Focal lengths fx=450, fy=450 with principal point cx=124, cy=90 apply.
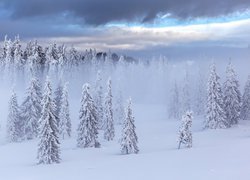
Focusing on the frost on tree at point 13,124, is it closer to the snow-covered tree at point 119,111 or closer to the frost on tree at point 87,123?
the frost on tree at point 87,123

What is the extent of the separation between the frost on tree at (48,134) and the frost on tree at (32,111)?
27.7 m

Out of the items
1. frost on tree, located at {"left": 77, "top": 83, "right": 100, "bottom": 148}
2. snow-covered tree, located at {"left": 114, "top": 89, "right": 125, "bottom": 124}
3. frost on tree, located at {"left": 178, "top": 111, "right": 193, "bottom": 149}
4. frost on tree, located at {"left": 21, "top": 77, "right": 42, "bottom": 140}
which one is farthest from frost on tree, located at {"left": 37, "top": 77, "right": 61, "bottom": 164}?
snow-covered tree, located at {"left": 114, "top": 89, "right": 125, "bottom": 124}

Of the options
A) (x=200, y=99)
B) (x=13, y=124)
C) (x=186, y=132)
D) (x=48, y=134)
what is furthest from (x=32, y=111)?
(x=200, y=99)

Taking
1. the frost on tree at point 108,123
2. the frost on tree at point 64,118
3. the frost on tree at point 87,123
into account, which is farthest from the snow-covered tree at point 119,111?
the frost on tree at point 87,123

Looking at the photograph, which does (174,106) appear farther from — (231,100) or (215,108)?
(215,108)

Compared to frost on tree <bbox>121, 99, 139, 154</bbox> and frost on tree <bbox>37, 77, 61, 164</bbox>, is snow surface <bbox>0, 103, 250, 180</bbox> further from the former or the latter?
frost on tree <bbox>121, 99, 139, 154</bbox>

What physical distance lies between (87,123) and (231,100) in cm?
3833

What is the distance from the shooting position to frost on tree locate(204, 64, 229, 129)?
320ft

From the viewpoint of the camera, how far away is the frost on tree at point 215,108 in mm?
Answer: 97562

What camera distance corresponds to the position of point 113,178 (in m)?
42.1

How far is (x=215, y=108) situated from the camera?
97438mm

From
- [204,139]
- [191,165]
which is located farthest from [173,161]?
[204,139]

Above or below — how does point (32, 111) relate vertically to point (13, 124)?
above

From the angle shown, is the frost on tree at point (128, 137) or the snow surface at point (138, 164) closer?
the snow surface at point (138, 164)
